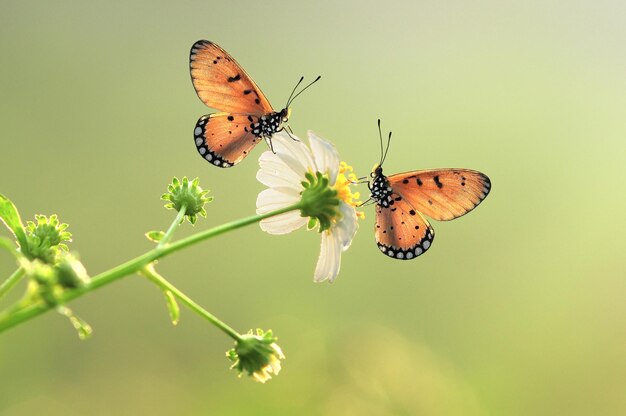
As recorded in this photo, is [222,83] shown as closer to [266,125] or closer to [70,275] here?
[266,125]

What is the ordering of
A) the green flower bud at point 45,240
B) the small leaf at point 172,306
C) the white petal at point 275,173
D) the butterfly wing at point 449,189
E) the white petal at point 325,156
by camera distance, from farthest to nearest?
the butterfly wing at point 449,189 < the white petal at point 275,173 < the white petal at point 325,156 < the green flower bud at point 45,240 < the small leaf at point 172,306

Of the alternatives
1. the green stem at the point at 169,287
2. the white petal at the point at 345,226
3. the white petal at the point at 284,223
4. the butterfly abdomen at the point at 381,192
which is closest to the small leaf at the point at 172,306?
the green stem at the point at 169,287

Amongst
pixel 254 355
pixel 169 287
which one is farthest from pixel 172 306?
pixel 254 355

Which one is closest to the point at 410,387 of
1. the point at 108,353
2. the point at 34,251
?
the point at 108,353

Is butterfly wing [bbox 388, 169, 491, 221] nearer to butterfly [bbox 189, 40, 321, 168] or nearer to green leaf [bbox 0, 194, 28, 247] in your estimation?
butterfly [bbox 189, 40, 321, 168]

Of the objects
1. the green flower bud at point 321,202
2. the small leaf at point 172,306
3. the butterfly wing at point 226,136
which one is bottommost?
the small leaf at point 172,306

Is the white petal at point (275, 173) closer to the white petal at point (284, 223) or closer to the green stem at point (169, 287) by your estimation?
the white petal at point (284, 223)
